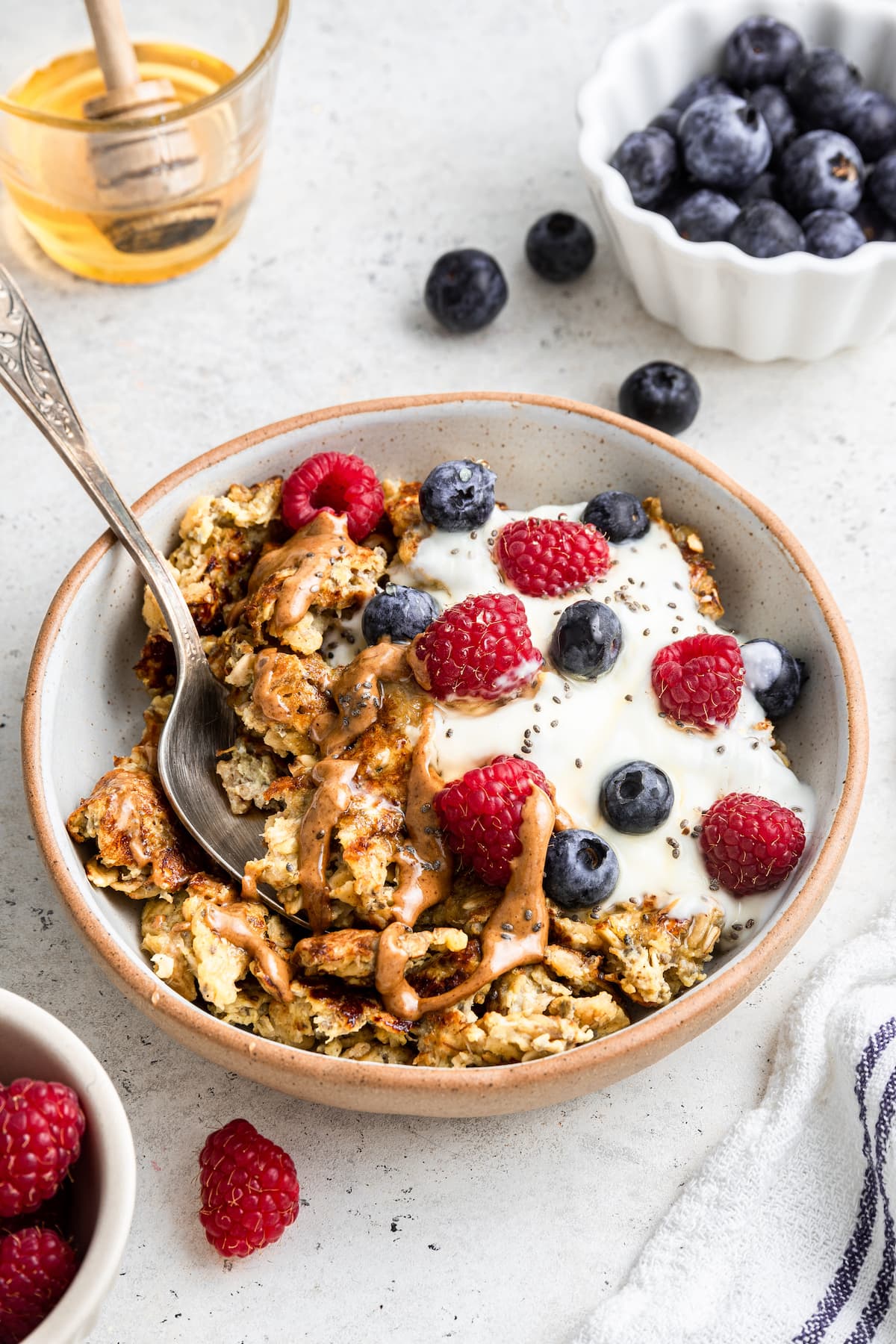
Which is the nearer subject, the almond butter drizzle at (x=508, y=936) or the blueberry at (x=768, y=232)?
the almond butter drizzle at (x=508, y=936)

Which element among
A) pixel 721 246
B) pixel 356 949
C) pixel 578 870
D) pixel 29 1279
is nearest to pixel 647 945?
pixel 578 870

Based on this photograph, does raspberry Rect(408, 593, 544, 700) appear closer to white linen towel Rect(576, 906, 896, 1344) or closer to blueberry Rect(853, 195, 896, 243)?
white linen towel Rect(576, 906, 896, 1344)

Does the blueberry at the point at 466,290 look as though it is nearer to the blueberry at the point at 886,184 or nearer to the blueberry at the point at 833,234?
the blueberry at the point at 833,234

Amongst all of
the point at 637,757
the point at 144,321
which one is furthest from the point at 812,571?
the point at 144,321

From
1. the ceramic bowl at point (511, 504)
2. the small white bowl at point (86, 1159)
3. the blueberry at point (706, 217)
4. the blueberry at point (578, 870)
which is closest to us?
the small white bowl at point (86, 1159)

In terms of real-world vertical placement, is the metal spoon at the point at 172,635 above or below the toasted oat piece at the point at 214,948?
above

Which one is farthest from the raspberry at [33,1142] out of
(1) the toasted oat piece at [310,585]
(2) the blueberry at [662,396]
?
(2) the blueberry at [662,396]
